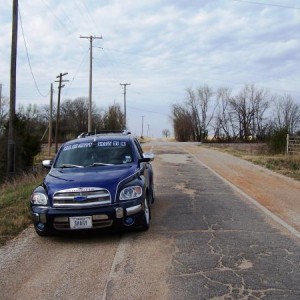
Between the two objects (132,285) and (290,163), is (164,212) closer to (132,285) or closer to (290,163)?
(132,285)

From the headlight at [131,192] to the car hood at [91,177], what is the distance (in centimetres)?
14

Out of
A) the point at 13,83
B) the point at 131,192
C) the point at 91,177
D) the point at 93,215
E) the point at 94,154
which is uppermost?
the point at 13,83

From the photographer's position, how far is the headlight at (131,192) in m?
7.15

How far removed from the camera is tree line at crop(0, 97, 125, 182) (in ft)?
92.5

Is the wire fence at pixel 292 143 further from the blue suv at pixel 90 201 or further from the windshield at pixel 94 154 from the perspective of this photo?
the blue suv at pixel 90 201

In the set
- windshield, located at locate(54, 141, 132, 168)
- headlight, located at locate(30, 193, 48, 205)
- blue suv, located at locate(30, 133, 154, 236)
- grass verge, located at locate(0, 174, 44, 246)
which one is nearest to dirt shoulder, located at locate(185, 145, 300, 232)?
blue suv, located at locate(30, 133, 154, 236)

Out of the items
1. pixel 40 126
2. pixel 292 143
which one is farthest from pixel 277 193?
pixel 40 126

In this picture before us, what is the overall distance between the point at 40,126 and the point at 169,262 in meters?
81.5

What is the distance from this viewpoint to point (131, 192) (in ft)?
Result: 23.9

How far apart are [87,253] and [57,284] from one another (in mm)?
1290

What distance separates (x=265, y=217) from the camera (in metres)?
9.09

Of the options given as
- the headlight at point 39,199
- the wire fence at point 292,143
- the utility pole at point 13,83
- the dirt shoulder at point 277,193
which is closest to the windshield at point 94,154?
the headlight at point 39,199

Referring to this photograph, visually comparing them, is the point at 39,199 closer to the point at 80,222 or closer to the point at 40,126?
the point at 80,222

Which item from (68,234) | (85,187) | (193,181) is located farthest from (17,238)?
(193,181)
